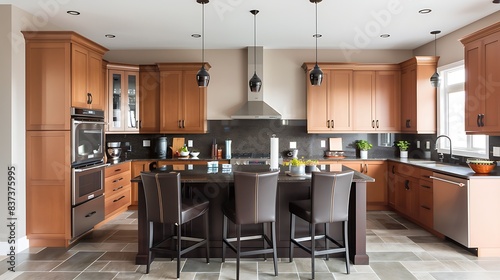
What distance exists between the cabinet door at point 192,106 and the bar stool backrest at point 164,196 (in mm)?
2598

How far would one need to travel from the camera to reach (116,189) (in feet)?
15.9

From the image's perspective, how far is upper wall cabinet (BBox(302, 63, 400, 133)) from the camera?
5434mm

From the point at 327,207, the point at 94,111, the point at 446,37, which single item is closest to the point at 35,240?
the point at 94,111

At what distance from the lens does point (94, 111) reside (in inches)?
163

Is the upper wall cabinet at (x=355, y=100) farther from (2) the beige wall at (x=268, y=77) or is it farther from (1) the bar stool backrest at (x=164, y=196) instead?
(1) the bar stool backrest at (x=164, y=196)

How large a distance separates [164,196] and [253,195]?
80 cm

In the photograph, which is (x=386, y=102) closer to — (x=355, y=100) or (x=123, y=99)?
(x=355, y=100)

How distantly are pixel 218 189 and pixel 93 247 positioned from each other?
5.68ft

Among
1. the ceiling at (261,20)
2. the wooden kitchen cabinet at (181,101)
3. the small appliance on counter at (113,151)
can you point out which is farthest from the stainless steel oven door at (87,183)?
the ceiling at (261,20)

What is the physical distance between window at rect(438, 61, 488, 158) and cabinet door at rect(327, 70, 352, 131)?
1.38 metres

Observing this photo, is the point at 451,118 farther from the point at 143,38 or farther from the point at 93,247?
the point at 93,247

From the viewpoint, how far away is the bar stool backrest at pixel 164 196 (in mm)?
2783

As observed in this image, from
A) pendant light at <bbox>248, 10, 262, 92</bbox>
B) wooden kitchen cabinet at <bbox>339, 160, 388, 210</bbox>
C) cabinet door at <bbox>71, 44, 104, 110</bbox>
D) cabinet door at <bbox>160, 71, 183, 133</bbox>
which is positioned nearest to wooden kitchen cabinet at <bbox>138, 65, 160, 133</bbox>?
cabinet door at <bbox>160, 71, 183, 133</bbox>

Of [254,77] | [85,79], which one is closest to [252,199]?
[254,77]
